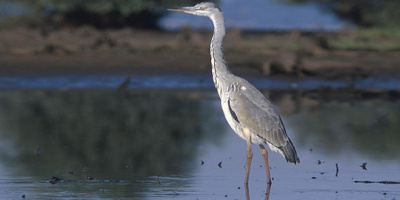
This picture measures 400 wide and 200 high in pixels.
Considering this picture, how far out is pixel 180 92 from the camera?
18.0m

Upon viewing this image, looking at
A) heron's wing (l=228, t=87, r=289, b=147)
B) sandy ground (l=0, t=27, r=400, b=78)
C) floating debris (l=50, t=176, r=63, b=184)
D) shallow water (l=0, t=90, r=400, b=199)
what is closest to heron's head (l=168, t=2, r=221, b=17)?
heron's wing (l=228, t=87, r=289, b=147)

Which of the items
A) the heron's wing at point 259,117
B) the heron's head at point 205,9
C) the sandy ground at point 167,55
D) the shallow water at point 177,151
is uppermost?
the heron's head at point 205,9

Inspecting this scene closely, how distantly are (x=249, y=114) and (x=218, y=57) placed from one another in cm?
78

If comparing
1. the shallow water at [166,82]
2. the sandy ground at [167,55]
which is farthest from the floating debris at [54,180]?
the sandy ground at [167,55]

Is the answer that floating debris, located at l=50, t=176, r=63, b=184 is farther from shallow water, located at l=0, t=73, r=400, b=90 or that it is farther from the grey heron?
shallow water, located at l=0, t=73, r=400, b=90

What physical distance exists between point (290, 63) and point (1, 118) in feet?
26.2

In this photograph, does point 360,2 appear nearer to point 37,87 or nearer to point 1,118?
point 37,87

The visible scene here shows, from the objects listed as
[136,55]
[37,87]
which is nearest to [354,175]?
[37,87]

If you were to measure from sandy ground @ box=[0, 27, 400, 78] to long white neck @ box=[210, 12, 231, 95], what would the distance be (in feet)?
33.0

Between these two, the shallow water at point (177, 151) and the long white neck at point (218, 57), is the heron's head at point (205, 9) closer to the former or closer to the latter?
the long white neck at point (218, 57)

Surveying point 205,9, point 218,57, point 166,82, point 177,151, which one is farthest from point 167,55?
point 218,57

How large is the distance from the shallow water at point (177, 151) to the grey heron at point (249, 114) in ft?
1.08

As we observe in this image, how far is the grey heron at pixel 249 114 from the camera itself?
915cm

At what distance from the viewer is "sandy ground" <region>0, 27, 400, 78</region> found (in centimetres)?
2017
